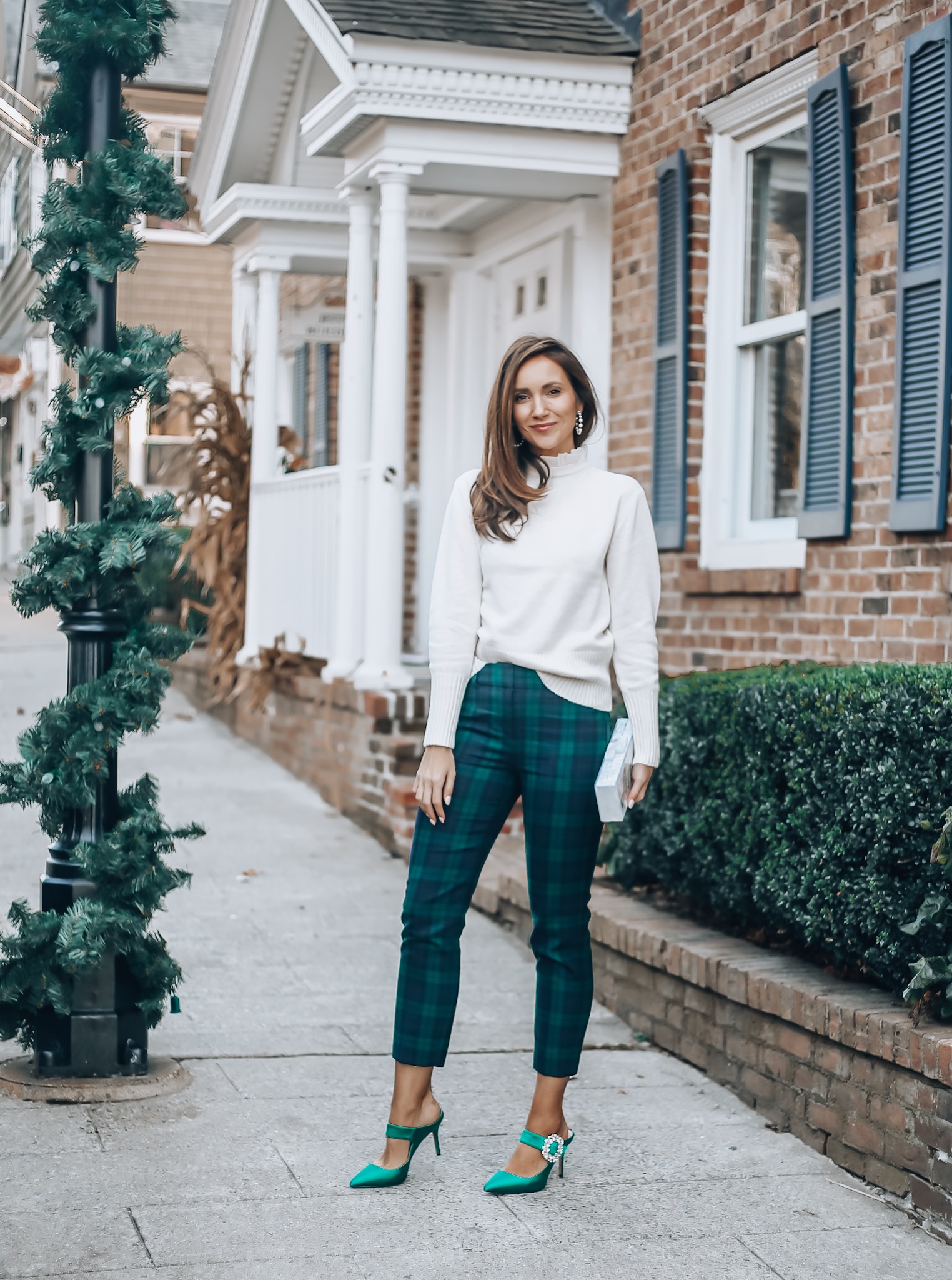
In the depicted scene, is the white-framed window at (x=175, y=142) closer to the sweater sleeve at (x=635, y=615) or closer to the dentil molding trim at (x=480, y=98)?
the dentil molding trim at (x=480, y=98)

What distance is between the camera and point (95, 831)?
4223 millimetres

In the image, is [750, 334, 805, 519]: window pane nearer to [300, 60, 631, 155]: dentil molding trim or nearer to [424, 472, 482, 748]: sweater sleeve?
[300, 60, 631, 155]: dentil molding trim

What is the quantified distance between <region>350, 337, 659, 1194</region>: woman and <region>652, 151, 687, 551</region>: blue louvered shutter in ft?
11.2

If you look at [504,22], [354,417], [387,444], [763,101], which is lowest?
[387,444]

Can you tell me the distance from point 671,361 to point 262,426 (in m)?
3.58

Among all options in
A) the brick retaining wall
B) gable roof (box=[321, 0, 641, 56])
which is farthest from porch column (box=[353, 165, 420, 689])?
gable roof (box=[321, 0, 641, 56])

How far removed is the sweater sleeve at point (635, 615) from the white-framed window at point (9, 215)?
215 centimetres

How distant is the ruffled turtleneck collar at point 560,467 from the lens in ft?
12.1

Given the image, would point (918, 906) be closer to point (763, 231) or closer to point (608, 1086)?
point (608, 1086)

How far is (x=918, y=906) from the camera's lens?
12.5 ft

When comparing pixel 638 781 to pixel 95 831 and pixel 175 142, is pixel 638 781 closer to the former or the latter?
pixel 95 831

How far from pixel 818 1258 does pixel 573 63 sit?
5670 mm

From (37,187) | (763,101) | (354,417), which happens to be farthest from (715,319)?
(37,187)

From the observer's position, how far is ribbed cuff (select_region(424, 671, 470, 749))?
354 centimetres
